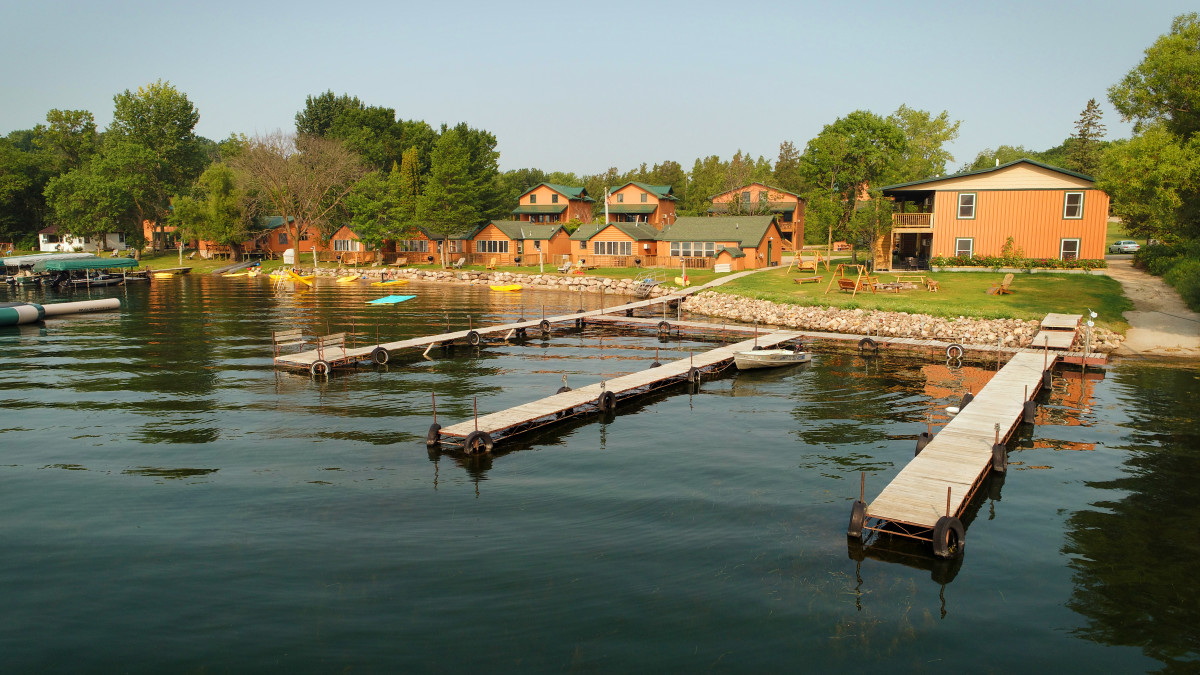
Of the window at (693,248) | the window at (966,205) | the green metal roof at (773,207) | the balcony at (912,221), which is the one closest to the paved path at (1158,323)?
the window at (966,205)

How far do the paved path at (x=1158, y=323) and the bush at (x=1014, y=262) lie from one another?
380 cm

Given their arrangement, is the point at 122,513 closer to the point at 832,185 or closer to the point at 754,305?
the point at 754,305

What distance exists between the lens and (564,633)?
49.4ft

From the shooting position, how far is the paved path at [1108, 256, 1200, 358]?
41656mm

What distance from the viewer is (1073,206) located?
59.9m

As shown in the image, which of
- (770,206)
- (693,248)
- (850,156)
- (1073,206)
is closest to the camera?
(1073,206)

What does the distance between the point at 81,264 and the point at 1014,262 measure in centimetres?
9342

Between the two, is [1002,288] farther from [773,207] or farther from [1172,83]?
[773,207]

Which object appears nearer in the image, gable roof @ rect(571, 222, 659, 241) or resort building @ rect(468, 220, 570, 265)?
gable roof @ rect(571, 222, 659, 241)

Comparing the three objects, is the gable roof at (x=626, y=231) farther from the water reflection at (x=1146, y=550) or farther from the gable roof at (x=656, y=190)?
the water reflection at (x=1146, y=550)

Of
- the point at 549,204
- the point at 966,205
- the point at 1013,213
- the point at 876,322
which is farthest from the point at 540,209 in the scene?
the point at 876,322

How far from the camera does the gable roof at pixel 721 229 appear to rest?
83206 millimetres

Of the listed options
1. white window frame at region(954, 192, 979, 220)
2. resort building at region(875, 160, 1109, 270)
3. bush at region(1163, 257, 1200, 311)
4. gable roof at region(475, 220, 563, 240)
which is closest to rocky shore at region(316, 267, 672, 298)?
gable roof at region(475, 220, 563, 240)

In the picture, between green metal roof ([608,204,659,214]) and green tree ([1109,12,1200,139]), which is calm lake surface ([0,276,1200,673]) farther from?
green metal roof ([608,204,659,214])
